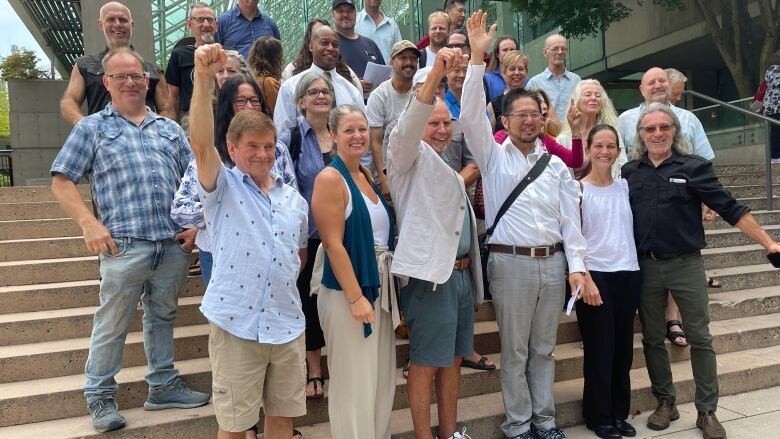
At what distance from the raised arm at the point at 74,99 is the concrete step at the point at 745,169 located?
8841mm

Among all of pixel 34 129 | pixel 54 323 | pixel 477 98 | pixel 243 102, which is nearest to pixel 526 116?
pixel 477 98

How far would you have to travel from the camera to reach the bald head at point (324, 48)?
4.43 m

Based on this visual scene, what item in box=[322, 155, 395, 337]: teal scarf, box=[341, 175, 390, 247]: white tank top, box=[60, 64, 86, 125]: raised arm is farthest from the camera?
box=[60, 64, 86, 125]: raised arm

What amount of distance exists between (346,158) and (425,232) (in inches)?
22.5

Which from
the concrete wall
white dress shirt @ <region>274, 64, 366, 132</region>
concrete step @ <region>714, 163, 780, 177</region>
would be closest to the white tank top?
white dress shirt @ <region>274, 64, 366, 132</region>

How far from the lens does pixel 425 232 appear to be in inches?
128

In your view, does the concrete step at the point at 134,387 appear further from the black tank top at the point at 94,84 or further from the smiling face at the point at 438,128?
the black tank top at the point at 94,84

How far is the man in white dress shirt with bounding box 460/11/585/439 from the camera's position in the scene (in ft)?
11.7

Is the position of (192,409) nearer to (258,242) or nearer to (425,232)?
(258,242)

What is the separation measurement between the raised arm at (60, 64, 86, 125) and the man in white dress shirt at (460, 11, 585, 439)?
257 centimetres

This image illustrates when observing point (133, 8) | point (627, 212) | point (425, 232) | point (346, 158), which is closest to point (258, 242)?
point (346, 158)

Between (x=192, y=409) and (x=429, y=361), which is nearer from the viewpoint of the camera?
(x=429, y=361)

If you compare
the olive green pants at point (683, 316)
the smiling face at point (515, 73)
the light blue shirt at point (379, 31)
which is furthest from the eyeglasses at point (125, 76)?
the light blue shirt at point (379, 31)

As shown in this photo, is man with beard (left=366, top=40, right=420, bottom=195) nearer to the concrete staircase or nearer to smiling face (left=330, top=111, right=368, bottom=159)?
smiling face (left=330, top=111, right=368, bottom=159)
